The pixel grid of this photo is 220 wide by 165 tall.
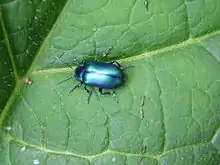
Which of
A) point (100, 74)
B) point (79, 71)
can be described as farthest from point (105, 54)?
point (100, 74)

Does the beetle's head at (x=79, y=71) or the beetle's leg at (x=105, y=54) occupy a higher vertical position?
the beetle's leg at (x=105, y=54)

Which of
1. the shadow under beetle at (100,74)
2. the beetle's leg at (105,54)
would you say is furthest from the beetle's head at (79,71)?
the beetle's leg at (105,54)

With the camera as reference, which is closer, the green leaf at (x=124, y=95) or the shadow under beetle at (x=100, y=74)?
the green leaf at (x=124, y=95)

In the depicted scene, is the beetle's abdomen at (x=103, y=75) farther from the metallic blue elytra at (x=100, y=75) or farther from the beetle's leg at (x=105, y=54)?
the beetle's leg at (x=105, y=54)

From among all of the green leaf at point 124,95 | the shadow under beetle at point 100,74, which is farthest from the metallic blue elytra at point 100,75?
the green leaf at point 124,95

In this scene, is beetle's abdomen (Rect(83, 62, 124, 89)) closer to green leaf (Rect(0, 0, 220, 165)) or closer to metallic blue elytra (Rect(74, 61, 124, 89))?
metallic blue elytra (Rect(74, 61, 124, 89))
